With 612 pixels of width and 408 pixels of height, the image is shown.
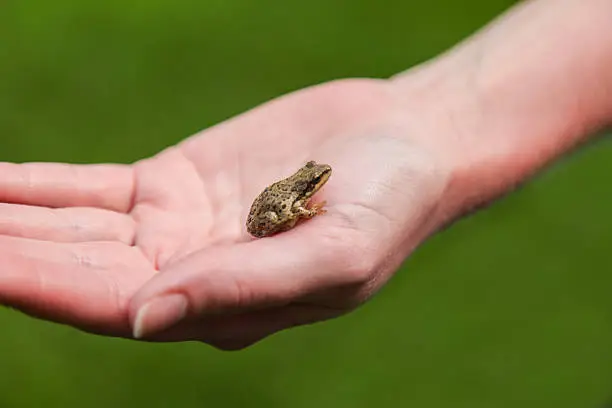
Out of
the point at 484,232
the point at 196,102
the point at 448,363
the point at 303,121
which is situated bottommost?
the point at 448,363

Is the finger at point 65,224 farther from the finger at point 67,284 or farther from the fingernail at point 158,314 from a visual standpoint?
the fingernail at point 158,314

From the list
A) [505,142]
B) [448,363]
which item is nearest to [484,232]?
[448,363]

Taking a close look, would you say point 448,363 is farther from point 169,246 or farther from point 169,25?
point 169,25

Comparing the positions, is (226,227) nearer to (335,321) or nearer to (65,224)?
(65,224)

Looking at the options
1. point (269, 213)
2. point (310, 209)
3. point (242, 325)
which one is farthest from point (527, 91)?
point (242, 325)

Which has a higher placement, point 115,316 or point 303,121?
point 303,121

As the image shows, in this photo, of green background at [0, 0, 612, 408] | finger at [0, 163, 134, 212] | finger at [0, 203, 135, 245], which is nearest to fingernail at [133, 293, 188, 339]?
finger at [0, 203, 135, 245]

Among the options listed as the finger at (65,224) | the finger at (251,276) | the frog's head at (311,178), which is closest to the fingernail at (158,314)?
the finger at (251,276)
